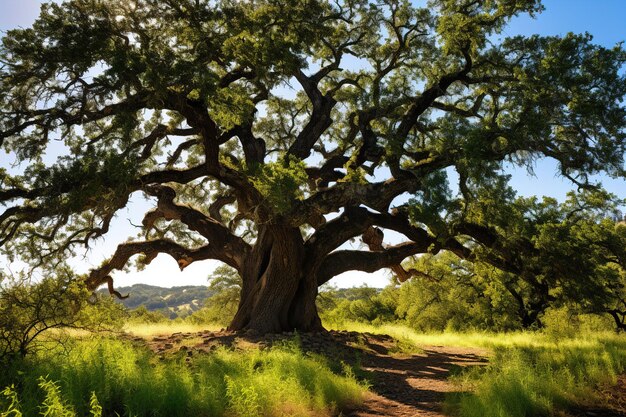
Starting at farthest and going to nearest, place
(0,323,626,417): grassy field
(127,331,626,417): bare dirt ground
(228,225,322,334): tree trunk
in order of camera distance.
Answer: (228,225,322,334): tree trunk < (127,331,626,417): bare dirt ground < (0,323,626,417): grassy field

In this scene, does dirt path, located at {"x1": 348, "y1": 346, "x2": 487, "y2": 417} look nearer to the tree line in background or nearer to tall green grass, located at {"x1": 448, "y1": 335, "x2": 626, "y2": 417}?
tall green grass, located at {"x1": 448, "y1": 335, "x2": 626, "y2": 417}

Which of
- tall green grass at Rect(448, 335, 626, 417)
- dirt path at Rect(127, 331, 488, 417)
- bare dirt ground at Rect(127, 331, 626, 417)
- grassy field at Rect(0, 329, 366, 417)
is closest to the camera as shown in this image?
grassy field at Rect(0, 329, 366, 417)

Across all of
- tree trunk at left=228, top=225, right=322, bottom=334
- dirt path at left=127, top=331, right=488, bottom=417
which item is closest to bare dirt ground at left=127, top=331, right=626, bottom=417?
dirt path at left=127, top=331, right=488, bottom=417

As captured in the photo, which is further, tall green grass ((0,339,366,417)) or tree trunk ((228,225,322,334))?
tree trunk ((228,225,322,334))

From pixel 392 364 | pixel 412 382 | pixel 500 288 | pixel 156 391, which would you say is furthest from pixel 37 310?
pixel 500 288

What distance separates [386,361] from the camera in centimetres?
1130

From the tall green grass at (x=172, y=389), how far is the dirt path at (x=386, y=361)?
0.65 m

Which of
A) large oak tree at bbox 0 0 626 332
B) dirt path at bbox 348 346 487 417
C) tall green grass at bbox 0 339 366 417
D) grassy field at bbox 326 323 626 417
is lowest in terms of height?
dirt path at bbox 348 346 487 417

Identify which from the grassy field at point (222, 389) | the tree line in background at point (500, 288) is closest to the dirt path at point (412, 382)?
the grassy field at point (222, 389)

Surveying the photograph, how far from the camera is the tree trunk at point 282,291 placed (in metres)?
13.7

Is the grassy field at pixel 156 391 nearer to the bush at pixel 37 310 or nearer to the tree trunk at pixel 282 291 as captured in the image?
the bush at pixel 37 310

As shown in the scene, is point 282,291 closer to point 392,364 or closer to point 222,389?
point 392,364

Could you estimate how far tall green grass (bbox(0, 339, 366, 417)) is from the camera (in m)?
4.95

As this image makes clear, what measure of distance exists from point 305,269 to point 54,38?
9.14 meters
